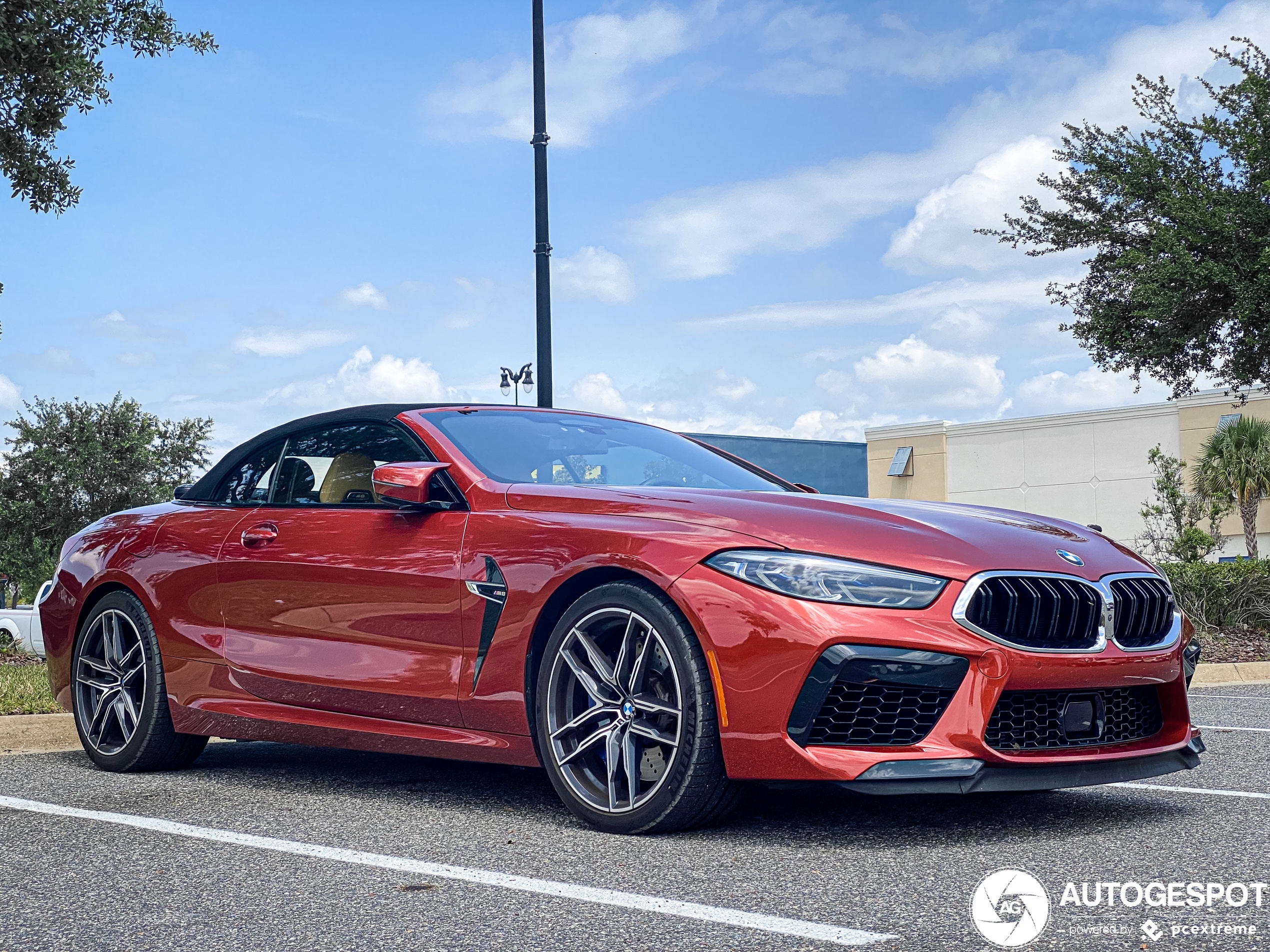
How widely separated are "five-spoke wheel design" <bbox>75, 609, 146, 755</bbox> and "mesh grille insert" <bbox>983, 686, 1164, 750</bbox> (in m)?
3.78

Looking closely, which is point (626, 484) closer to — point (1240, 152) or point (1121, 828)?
point (1121, 828)

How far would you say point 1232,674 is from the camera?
1227cm

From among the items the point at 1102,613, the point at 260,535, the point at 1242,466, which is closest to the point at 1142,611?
the point at 1102,613

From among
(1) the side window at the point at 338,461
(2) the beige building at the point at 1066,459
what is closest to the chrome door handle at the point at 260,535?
(1) the side window at the point at 338,461

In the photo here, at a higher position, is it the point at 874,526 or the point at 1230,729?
the point at 874,526

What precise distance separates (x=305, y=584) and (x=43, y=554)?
25928mm

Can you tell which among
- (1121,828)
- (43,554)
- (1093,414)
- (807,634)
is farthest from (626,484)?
(1093,414)

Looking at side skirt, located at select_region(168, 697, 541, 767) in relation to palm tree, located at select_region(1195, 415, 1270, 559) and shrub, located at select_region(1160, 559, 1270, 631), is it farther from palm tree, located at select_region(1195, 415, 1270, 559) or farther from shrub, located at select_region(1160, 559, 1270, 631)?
palm tree, located at select_region(1195, 415, 1270, 559)

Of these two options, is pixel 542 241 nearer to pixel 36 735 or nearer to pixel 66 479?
pixel 36 735

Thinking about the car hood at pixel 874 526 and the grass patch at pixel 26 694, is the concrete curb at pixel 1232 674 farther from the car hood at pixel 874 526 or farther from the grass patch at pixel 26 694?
the grass patch at pixel 26 694

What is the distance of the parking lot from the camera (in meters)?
3.35

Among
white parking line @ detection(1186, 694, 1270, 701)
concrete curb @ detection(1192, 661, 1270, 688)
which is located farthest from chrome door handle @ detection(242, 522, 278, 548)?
concrete curb @ detection(1192, 661, 1270, 688)

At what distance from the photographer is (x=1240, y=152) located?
729 inches

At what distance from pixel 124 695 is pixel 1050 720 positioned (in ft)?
13.3
